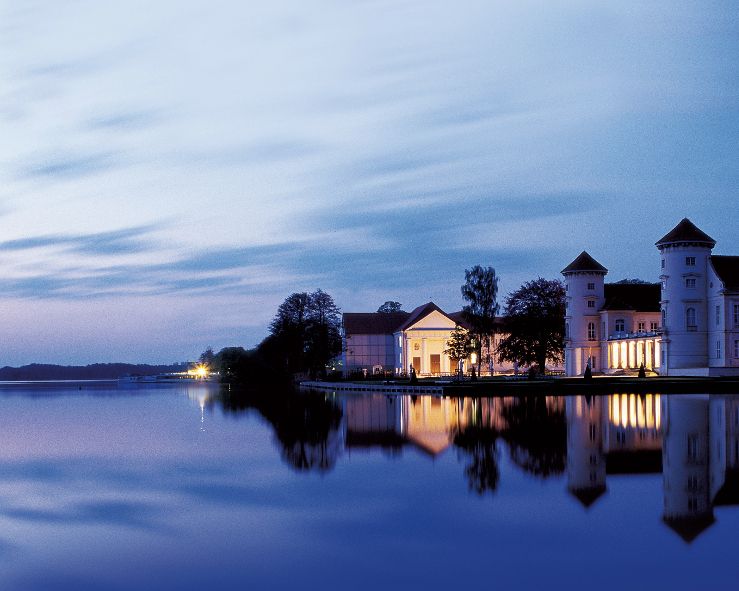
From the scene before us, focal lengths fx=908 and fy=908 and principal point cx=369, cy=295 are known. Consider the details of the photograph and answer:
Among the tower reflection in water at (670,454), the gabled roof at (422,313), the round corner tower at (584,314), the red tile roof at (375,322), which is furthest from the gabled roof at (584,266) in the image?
the tower reflection in water at (670,454)

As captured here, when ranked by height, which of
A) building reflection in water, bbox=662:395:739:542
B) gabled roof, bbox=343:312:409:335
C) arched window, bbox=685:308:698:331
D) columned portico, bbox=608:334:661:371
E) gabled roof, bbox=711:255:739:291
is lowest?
building reflection in water, bbox=662:395:739:542

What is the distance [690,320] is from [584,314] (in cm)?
1419

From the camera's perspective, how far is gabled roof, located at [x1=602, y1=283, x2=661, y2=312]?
86.4 metres

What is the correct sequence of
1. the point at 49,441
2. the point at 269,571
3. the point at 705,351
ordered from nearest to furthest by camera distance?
1. the point at 269,571
2. the point at 49,441
3. the point at 705,351

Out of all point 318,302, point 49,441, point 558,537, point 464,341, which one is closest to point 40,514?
point 558,537

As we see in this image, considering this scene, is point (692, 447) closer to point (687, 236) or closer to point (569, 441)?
point (569, 441)

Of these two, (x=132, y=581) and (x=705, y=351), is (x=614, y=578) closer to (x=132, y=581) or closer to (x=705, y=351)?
(x=132, y=581)

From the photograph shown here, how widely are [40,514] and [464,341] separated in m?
61.3

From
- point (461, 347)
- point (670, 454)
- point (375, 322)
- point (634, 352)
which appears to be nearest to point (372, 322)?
point (375, 322)

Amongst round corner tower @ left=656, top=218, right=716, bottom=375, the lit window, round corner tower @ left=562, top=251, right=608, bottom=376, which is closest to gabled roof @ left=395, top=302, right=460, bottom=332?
round corner tower @ left=562, top=251, right=608, bottom=376

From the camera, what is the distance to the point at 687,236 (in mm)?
74250

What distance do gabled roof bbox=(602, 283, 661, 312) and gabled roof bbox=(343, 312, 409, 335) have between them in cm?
3395

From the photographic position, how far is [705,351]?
73500mm

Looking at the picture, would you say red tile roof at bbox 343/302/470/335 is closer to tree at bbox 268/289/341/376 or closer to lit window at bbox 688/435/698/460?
tree at bbox 268/289/341/376
